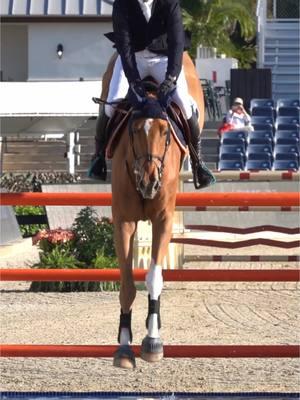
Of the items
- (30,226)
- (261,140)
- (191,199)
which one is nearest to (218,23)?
(261,140)

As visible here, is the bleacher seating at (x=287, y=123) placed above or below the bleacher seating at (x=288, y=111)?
below

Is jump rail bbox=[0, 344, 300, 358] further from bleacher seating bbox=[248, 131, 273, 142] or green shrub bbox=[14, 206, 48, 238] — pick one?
bleacher seating bbox=[248, 131, 273, 142]

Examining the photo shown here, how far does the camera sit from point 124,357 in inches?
292

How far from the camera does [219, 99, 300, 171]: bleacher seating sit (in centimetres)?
2575

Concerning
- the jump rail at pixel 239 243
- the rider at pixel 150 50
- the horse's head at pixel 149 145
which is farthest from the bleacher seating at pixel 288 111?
the horse's head at pixel 149 145

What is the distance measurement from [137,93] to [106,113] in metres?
0.48

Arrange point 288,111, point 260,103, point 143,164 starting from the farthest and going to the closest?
point 260,103
point 288,111
point 143,164

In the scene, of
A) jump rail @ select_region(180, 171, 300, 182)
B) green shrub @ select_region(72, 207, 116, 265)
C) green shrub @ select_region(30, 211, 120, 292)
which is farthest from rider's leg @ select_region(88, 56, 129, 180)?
green shrub @ select_region(72, 207, 116, 265)

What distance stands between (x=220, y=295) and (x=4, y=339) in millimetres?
3899

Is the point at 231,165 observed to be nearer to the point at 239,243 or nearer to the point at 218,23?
the point at 239,243

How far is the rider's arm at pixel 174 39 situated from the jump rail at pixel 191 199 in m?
1.18

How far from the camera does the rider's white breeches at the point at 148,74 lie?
7383 millimetres

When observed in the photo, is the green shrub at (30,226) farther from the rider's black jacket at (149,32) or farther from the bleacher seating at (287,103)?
the rider's black jacket at (149,32)

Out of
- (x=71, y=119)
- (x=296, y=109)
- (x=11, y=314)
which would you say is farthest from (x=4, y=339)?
(x=296, y=109)
